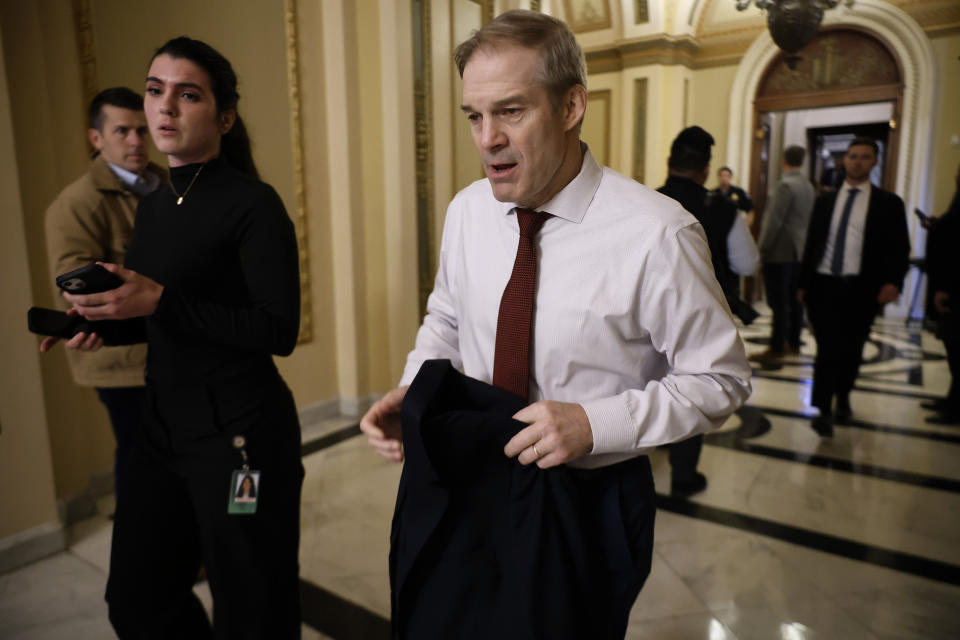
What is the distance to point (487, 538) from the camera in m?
1.04

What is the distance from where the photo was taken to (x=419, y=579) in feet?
3.46

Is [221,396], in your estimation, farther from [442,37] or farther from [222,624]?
[442,37]

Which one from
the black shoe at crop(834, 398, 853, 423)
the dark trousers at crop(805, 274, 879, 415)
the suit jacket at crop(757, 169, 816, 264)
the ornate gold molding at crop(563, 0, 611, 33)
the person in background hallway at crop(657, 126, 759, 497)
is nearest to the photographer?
the person in background hallway at crop(657, 126, 759, 497)

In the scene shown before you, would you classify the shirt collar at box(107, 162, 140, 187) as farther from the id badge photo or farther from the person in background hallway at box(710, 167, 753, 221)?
the person in background hallway at box(710, 167, 753, 221)

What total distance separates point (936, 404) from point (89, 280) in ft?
16.3

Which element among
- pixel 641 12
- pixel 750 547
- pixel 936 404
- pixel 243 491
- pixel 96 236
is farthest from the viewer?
pixel 641 12

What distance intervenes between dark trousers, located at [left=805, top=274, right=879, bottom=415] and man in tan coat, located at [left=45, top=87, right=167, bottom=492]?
3466 millimetres

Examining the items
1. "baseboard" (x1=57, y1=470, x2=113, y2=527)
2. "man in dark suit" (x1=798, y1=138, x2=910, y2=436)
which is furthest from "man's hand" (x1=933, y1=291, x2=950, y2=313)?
"baseboard" (x1=57, y1=470, x2=113, y2=527)

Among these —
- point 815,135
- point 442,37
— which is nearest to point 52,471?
point 442,37

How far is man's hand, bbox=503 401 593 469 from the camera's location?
969 mm

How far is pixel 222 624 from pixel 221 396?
492 mm

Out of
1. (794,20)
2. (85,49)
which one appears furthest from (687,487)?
(794,20)

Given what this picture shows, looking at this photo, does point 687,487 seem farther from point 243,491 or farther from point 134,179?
point 134,179

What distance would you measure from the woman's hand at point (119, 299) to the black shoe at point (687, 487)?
2528mm
